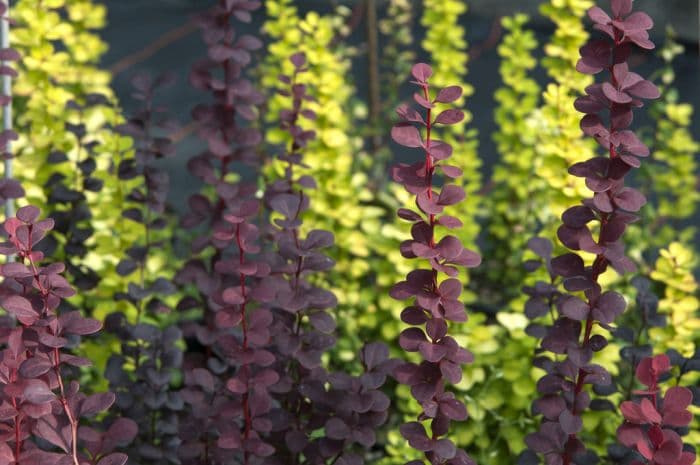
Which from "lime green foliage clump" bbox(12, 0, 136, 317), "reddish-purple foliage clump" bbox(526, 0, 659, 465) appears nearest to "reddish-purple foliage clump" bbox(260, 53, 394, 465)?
"reddish-purple foliage clump" bbox(526, 0, 659, 465)

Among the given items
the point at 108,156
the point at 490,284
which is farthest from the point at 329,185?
the point at 490,284

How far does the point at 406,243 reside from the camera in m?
1.49

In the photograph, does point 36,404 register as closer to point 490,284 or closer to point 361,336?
point 361,336

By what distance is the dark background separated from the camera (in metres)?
4.99

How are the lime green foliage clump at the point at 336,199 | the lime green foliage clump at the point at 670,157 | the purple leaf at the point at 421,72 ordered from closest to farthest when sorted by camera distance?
1. the purple leaf at the point at 421,72
2. the lime green foliage clump at the point at 336,199
3. the lime green foliage clump at the point at 670,157

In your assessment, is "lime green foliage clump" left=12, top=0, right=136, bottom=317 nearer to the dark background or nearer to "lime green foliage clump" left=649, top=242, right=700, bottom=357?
"lime green foliage clump" left=649, top=242, right=700, bottom=357

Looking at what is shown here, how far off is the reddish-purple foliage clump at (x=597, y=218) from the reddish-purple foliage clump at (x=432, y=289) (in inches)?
7.4

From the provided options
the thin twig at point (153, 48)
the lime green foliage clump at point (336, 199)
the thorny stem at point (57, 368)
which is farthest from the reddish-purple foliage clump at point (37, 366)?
the thin twig at point (153, 48)

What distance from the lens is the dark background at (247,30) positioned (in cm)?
499

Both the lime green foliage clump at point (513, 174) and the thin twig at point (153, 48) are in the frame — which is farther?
the thin twig at point (153, 48)

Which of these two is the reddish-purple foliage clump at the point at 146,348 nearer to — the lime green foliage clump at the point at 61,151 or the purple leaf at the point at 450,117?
the lime green foliage clump at the point at 61,151

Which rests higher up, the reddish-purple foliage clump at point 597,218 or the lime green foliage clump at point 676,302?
the reddish-purple foliage clump at point 597,218

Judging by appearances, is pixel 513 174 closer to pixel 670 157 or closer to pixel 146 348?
pixel 670 157

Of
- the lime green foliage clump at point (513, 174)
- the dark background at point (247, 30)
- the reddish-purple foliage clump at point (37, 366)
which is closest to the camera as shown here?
the reddish-purple foliage clump at point (37, 366)
